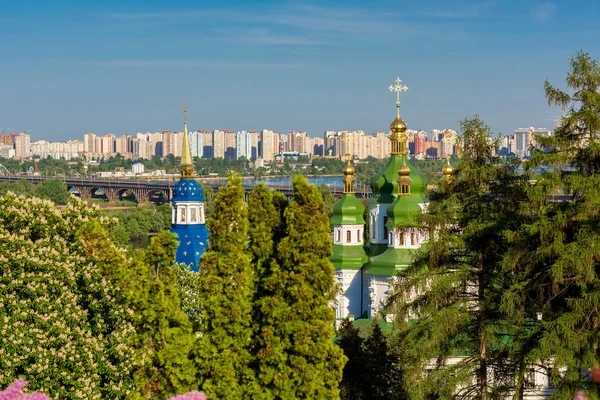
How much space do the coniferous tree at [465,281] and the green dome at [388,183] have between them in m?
9.88

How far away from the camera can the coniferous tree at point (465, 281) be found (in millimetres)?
9438

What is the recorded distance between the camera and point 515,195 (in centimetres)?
955

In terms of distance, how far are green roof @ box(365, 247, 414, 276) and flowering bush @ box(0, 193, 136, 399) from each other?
30.3 feet

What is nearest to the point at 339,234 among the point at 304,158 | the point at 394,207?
the point at 394,207

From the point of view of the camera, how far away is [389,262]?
59.1ft

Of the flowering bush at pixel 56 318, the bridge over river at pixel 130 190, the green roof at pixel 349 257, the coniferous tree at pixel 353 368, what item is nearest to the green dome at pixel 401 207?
the green roof at pixel 349 257

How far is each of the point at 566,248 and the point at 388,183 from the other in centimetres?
1133

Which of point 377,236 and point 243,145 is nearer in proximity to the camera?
point 377,236

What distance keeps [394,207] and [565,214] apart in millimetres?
9389

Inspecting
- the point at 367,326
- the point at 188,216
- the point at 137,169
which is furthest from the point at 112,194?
the point at 367,326

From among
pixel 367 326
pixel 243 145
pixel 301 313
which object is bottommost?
pixel 367 326

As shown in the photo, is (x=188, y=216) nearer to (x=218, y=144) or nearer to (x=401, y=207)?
(x=401, y=207)

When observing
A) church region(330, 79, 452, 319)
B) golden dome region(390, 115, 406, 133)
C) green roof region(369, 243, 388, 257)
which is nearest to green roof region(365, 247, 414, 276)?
church region(330, 79, 452, 319)

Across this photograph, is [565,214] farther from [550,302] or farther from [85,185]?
[85,185]
